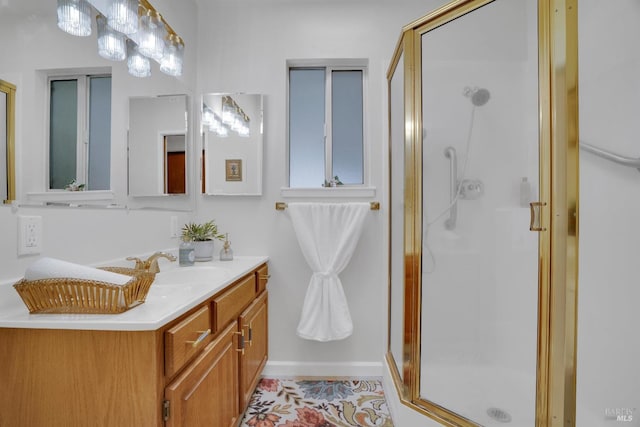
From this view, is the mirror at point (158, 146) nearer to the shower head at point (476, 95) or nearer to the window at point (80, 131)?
the window at point (80, 131)

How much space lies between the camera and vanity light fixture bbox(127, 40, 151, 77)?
1.27 meters

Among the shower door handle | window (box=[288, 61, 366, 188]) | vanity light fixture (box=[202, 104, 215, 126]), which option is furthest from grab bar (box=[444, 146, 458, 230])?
vanity light fixture (box=[202, 104, 215, 126])

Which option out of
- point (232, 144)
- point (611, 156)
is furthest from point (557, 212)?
point (232, 144)

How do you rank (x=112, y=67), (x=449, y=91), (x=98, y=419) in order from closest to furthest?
(x=98, y=419)
(x=112, y=67)
(x=449, y=91)

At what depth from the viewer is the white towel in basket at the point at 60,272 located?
2.32 ft

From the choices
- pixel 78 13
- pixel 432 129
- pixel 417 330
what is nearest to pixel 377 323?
pixel 417 330

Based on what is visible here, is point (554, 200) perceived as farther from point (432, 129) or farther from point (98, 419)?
point (98, 419)

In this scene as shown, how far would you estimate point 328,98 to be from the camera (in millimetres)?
1980

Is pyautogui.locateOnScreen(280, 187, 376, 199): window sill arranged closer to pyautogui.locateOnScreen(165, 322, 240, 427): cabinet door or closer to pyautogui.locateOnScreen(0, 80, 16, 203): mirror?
pyautogui.locateOnScreen(165, 322, 240, 427): cabinet door

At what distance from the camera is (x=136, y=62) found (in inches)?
51.6

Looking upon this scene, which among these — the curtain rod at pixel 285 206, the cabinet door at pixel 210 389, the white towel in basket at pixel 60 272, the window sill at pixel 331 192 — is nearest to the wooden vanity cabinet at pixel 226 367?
the cabinet door at pixel 210 389

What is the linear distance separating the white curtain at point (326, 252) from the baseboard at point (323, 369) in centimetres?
31

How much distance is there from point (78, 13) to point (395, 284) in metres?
1.84

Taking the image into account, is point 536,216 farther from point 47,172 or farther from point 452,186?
point 47,172
